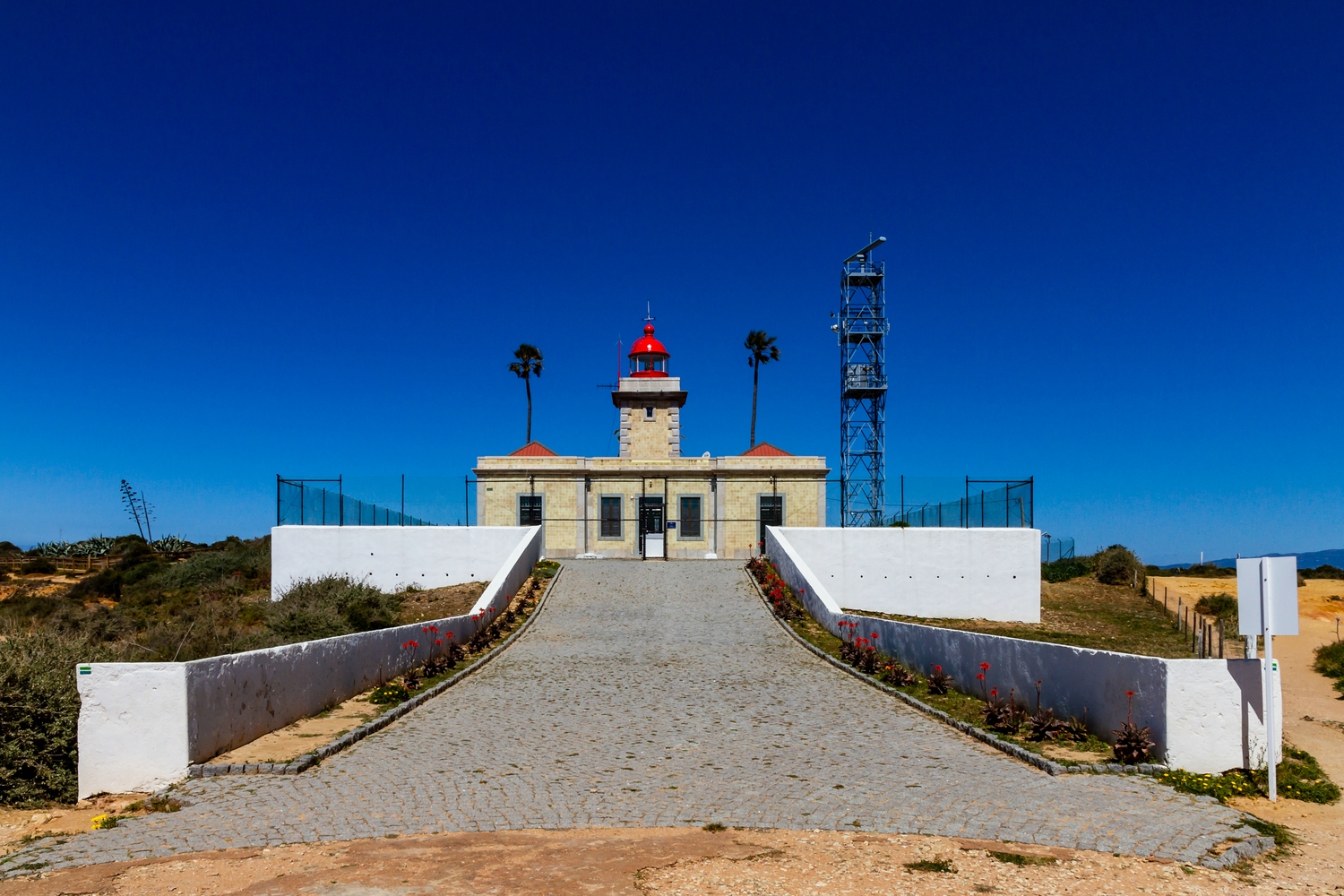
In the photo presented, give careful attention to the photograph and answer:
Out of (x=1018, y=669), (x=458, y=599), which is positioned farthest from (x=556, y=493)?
(x=1018, y=669)

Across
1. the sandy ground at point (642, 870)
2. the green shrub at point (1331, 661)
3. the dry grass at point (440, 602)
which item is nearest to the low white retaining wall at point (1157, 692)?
the sandy ground at point (642, 870)

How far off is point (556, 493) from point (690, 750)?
2207cm

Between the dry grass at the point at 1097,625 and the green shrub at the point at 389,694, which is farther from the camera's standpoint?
the dry grass at the point at 1097,625

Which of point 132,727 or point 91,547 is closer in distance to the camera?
point 132,727

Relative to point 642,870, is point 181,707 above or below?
above

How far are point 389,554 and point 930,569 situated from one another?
46.0 ft

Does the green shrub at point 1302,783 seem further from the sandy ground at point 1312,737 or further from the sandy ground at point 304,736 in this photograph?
the sandy ground at point 304,736

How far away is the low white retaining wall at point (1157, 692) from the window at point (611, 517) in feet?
64.7

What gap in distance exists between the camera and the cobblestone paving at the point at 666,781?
6.58 metres

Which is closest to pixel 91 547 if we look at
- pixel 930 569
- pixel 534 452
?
pixel 534 452

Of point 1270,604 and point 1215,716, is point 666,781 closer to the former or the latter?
point 1215,716

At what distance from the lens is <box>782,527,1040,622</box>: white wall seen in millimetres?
23719

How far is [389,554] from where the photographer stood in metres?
24.4

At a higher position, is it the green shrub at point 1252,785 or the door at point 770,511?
the door at point 770,511
